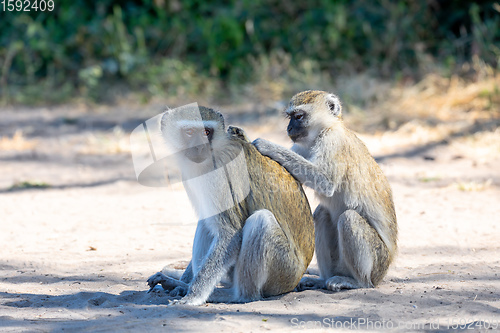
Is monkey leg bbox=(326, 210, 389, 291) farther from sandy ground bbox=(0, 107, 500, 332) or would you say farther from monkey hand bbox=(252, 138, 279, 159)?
monkey hand bbox=(252, 138, 279, 159)

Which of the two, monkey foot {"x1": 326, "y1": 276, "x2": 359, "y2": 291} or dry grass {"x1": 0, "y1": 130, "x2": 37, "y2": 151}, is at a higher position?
dry grass {"x1": 0, "y1": 130, "x2": 37, "y2": 151}

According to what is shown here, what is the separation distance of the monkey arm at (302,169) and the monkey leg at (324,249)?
0.28 meters

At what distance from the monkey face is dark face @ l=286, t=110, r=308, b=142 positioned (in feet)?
3.91

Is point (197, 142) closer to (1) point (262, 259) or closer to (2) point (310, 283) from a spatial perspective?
(1) point (262, 259)

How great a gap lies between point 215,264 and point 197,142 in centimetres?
85

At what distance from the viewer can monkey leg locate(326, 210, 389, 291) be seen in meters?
4.48

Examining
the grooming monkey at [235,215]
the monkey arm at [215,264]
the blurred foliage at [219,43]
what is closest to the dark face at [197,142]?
the grooming monkey at [235,215]

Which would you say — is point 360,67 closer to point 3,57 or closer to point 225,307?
point 3,57

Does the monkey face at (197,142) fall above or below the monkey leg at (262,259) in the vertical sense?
above

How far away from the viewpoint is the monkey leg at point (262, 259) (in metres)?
4.05

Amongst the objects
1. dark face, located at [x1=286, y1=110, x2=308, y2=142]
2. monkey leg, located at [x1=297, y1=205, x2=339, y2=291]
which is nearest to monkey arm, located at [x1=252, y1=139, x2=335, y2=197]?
monkey leg, located at [x1=297, y1=205, x2=339, y2=291]

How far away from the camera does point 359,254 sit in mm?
4480

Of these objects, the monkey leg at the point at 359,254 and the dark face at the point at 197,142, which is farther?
the monkey leg at the point at 359,254

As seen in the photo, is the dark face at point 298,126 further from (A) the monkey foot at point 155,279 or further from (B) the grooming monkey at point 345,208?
(A) the monkey foot at point 155,279
